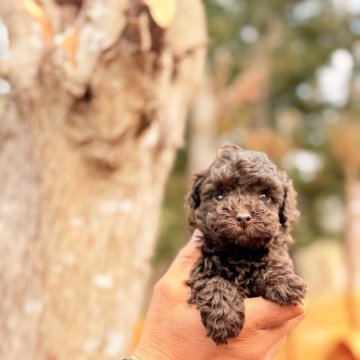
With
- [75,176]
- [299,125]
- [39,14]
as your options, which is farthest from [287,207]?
[299,125]

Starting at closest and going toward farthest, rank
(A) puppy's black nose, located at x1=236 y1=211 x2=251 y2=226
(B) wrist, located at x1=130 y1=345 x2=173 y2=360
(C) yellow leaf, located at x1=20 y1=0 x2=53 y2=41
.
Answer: (A) puppy's black nose, located at x1=236 y1=211 x2=251 y2=226
(B) wrist, located at x1=130 y1=345 x2=173 y2=360
(C) yellow leaf, located at x1=20 y1=0 x2=53 y2=41

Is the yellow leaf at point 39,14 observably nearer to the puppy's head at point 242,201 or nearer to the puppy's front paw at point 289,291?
the puppy's head at point 242,201

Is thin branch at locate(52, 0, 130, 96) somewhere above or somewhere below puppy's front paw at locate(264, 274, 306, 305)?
above

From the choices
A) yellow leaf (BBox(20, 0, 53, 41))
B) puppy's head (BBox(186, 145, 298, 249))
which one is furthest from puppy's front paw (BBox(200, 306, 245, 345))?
yellow leaf (BBox(20, 0, 53, 41))

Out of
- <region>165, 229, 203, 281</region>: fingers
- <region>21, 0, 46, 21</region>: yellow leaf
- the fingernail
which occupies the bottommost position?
<region>165, 229, 203, 281</region>: fingers

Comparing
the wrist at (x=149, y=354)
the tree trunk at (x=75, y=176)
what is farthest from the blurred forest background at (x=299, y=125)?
the wrist at (x=149, y=354)

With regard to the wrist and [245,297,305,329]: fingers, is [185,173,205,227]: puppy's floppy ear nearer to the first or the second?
[245,297,305,329]: fingers

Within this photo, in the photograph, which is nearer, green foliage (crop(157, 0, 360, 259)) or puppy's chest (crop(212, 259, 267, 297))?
puppy's chest (crop(212, 259, 267, 297))
